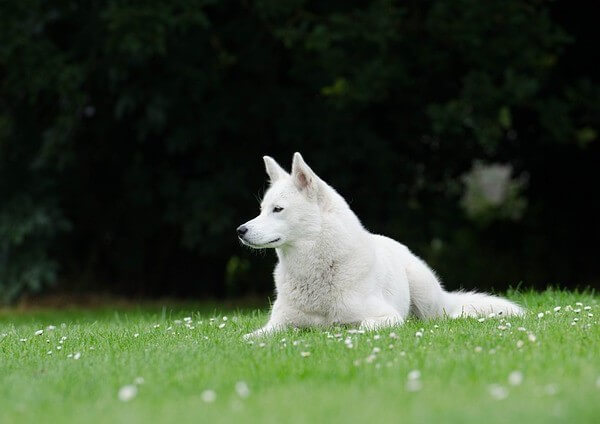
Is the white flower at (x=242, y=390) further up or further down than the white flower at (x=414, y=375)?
further down

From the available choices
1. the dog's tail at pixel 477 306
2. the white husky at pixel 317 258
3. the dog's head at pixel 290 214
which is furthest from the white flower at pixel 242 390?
the dog's tail at pixel 477 306

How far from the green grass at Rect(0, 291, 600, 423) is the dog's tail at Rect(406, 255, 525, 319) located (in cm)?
70

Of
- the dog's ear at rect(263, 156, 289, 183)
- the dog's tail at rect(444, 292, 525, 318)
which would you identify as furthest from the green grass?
the dog's ear at rect(263, 156, 289, 183)

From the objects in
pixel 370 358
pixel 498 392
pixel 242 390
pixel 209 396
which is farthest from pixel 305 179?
pixel 498 392

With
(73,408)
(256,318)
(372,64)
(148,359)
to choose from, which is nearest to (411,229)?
(372,64)

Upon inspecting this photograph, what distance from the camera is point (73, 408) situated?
4.84m

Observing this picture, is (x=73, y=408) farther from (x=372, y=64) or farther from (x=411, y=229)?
(x=411, y=229)

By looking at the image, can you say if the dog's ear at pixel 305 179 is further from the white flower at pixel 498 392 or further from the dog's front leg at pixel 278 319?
the white flower at pixel 498 392

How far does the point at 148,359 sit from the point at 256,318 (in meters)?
2.95

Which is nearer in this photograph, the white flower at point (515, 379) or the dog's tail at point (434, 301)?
the white flower at point (515, 379)

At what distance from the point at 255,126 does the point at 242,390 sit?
1090 cm

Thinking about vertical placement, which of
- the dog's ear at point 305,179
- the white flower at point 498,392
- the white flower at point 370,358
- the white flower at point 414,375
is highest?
the dog's ear at point 305,179

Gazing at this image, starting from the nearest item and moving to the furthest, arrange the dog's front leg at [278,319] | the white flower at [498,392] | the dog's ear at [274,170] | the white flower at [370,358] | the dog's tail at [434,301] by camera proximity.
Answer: the white flower at [498,392], the white flower at [370,358], the dog's front leg at [278,319], the dog's ear at [274,170], the dog's tail at [434,301]

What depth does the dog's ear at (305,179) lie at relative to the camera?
7.44 meters
